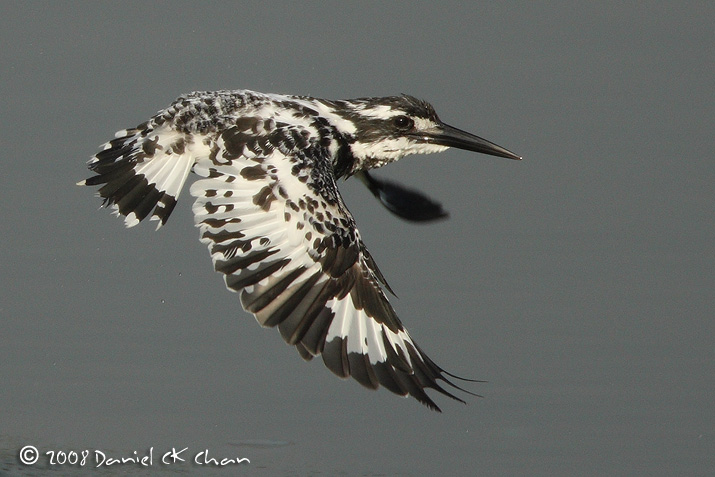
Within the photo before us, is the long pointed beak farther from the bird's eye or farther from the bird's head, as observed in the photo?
the bird's eye

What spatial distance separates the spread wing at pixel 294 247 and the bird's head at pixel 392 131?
1.99 feet

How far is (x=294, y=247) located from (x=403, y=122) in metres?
1.38

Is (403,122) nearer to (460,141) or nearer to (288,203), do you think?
(460,141)

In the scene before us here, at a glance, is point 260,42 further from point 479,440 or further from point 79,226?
Result: point 479,440

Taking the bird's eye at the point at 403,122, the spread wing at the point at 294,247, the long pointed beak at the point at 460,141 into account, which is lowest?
the spread wing at the point at 294,247

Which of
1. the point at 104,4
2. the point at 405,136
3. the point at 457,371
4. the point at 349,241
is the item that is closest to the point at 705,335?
the point at 457,371

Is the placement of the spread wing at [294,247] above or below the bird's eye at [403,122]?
below

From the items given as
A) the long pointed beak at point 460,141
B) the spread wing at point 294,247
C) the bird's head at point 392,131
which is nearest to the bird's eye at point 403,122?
the bird's head at point 392,131

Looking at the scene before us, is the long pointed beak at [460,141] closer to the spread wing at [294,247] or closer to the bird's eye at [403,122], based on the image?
the bird's eye at [403,122]

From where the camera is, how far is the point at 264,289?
506 cm

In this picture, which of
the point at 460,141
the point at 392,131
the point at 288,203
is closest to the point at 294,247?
the point at 288,203

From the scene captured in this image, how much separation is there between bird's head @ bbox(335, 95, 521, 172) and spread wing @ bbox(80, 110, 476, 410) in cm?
61

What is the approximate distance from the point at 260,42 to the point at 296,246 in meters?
3.45

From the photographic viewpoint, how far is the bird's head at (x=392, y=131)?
20.6 feet
